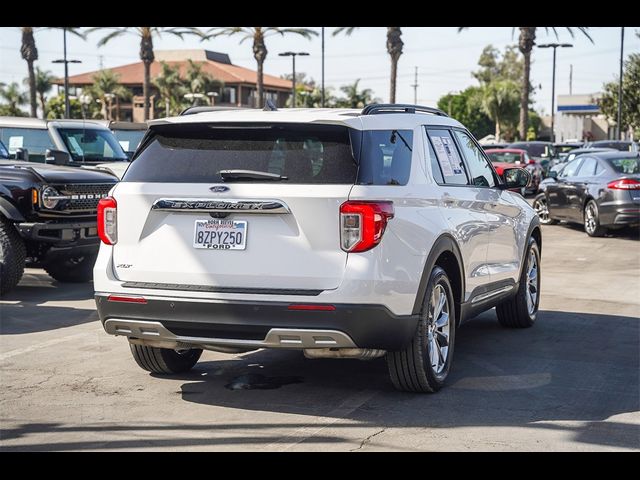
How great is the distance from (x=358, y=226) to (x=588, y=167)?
14.5 meters

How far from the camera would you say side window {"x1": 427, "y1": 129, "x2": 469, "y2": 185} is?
7.01 m

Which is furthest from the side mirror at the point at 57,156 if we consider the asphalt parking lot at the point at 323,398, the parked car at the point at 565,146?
the parked car at the point at 565,146

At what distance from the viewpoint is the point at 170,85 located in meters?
91.6

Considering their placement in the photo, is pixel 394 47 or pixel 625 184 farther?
pixel 394 47

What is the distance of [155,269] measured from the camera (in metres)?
6.02

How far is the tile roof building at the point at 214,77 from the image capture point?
100 metres

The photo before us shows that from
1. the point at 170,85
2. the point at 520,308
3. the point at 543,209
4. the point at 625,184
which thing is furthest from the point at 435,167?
the point at 170,85

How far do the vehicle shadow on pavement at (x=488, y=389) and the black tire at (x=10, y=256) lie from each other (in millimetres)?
3973

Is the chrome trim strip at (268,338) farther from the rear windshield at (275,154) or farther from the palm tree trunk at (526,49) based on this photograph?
the palm tree trunk at (526,49)

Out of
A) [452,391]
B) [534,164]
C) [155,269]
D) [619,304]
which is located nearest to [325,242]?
[155,269]

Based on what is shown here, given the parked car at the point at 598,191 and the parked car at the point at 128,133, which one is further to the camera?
the parked car at the point at 128,133

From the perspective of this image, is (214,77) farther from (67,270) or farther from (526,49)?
(67,270)

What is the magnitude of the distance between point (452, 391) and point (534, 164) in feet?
84.5
